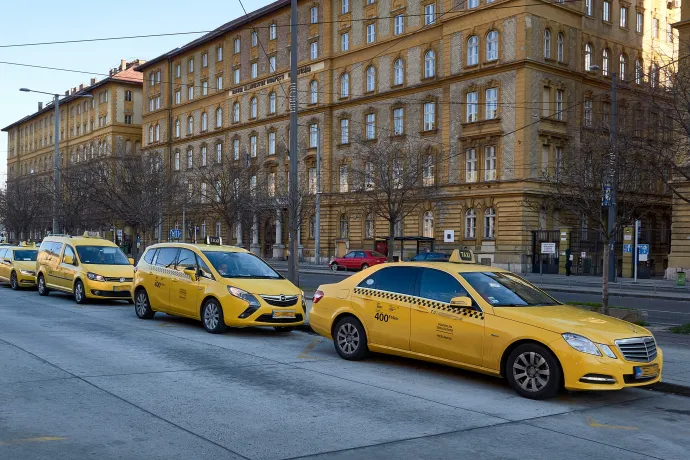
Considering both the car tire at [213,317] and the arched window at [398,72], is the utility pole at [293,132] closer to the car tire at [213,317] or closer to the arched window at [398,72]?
the car tire at [213,317]

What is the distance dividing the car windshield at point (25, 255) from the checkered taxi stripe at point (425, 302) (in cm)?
1753

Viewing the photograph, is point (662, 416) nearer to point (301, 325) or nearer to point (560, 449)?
point (560, 449)

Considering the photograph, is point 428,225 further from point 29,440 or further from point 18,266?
point 29,440

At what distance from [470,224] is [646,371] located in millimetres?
41037

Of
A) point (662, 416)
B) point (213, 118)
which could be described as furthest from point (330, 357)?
point (213, 118)

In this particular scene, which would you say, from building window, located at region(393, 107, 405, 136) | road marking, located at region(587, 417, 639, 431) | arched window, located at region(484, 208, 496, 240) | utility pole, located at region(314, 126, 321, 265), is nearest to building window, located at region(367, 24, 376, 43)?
building window, located at region(393, 107, 405, 136)

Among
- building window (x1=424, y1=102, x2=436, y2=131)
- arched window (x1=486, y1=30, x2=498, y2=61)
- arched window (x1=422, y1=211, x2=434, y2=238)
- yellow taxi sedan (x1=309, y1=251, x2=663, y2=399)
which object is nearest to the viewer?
yellow taxi sedan (x1=309, y1=251, x2=663, y2=399)

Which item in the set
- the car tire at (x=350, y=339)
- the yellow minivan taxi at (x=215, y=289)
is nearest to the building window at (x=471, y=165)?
the yellow minivan taxi at (x=215, y=289)

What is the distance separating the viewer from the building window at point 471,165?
48.9 meters

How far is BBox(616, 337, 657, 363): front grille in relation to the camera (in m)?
8.52

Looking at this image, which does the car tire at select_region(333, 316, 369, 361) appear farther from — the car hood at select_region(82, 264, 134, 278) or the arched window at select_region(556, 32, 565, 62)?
the arched window at select_region(556, 32, 565, 62)

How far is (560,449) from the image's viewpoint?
21.5ft

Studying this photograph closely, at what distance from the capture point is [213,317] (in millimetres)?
13789

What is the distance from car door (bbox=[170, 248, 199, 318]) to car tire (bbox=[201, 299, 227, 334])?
339mm
